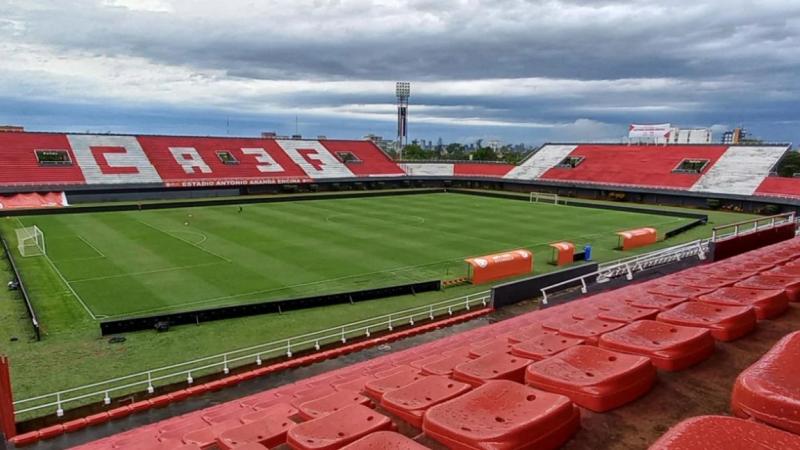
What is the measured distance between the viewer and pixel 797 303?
6.05 metres

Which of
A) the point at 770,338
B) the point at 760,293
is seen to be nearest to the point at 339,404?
the point at 770,338

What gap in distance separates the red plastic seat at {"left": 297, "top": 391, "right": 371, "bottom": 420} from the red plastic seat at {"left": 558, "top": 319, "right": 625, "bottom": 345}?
2312 millimetres

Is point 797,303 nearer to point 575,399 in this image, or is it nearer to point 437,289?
point 575,399

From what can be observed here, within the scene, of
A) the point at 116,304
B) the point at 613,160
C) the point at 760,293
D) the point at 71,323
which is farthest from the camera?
the point at 613,160

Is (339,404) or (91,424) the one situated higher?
(339,404)

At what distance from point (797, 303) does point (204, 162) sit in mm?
53379

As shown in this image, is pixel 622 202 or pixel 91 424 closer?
pixel 91 424

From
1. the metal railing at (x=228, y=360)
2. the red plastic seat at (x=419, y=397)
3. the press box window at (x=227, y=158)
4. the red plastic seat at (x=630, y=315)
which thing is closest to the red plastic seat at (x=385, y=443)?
the red plastic seat at (x=419, y=397)

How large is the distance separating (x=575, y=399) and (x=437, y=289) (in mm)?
16357

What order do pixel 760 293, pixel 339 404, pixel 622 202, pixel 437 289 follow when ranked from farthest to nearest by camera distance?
pixel 622 202, pixel 437 289, pixel 760 293, pixel 339 404

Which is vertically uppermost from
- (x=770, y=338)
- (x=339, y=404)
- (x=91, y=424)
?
(x=770, y=338)

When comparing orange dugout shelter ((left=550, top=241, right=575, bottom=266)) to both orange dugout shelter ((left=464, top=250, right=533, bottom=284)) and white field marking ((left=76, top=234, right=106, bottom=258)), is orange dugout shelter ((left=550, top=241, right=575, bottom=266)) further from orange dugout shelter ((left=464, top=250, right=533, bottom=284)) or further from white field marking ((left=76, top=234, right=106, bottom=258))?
white field marking ((left=76, top=234, right=106, bottom=258))

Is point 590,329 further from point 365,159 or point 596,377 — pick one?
point 365,159

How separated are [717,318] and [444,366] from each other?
277 cm
